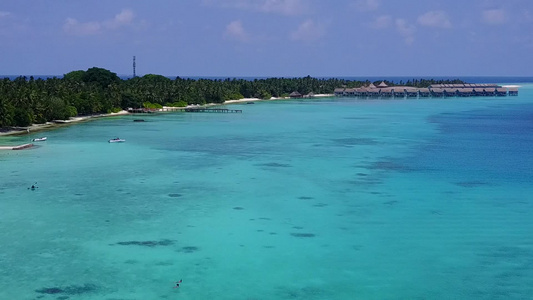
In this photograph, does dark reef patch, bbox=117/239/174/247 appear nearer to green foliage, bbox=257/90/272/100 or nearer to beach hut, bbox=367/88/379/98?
green foliage, bbox=257/90/272/100

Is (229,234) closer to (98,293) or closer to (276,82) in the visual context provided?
(98,293)

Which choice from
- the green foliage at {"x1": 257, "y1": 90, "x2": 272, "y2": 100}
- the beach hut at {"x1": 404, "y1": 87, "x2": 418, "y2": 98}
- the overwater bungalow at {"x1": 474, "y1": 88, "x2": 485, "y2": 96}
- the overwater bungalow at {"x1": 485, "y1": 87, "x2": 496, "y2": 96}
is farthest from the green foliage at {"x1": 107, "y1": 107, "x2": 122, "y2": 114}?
the overwater bungalow at {"x1": 485, "y1": 87, "x2": 496, "y2": 96}

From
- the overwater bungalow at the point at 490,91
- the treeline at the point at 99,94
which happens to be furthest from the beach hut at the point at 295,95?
the overwater bungalow at the point at 490,91

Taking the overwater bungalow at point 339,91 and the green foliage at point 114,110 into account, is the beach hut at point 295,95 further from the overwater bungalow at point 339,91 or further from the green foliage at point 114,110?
the green foliage at point 114,110

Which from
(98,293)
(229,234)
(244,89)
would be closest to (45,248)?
(98,293)

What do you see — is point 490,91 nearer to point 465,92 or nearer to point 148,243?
point 465,92

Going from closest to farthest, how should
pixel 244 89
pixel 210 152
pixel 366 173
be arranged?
pixel 366 173 → pixel 210 152 → pixel 244 89
